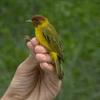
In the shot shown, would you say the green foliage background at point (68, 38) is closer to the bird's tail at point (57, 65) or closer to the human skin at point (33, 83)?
the human skin at point (33, 83)

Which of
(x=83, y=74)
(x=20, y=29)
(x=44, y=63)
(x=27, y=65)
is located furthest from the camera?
(x=20, y=29)

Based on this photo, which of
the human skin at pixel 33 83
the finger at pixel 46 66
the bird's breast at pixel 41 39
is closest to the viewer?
the finger at pixel 46 66

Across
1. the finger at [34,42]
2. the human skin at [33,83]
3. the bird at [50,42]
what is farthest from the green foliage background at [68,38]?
the finger at [34,42]

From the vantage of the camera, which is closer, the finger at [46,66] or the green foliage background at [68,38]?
the finger at [46,66]

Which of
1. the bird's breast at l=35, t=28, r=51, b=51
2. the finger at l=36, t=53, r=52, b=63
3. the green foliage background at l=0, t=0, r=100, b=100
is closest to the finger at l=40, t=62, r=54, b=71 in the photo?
the finger at l=36, t=53, r=52, b=63

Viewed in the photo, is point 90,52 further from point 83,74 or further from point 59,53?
point 59,53

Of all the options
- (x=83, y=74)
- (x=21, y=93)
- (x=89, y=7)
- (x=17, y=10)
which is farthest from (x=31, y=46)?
(x=17, y=10)
